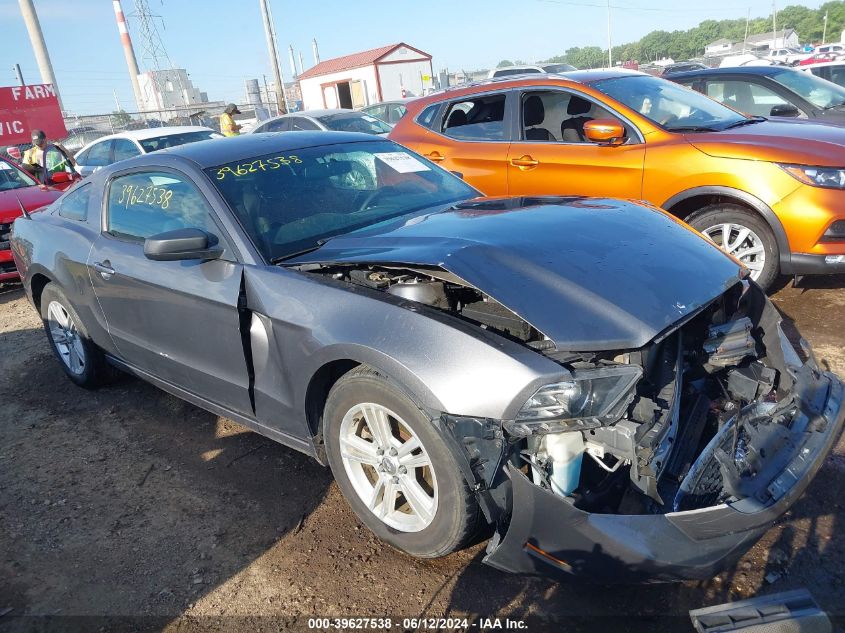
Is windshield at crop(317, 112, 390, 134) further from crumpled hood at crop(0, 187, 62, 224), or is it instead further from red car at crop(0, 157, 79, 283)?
crumpled hood at crop(0, 187, 62, 224)

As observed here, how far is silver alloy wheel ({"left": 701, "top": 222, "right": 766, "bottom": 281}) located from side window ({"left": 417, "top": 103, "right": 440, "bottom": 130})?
2.78 m

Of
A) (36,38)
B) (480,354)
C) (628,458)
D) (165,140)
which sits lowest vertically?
(628,458)

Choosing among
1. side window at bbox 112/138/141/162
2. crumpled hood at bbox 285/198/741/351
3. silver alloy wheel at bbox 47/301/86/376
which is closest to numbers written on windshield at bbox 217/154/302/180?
crumpled hood at bbox 285/198/741/351

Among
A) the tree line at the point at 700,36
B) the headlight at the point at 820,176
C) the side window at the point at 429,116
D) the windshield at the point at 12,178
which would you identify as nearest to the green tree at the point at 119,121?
the windshield at the point at 12,178

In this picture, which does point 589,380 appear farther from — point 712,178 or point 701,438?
point 712,178

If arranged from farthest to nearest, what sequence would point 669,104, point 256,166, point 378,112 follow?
1. point 378,112
2. point 669,104
3. point 256,166

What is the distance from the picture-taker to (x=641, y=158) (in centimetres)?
500

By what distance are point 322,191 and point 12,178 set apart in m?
7.06

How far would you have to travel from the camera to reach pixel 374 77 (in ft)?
110

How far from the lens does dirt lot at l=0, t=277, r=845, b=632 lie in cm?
237

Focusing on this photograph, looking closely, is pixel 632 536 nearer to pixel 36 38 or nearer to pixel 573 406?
pixel 573 406

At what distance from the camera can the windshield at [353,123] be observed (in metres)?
11.6

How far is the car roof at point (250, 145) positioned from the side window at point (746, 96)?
529 cm

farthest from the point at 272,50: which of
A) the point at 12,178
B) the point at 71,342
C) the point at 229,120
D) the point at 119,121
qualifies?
the point at 71,342
